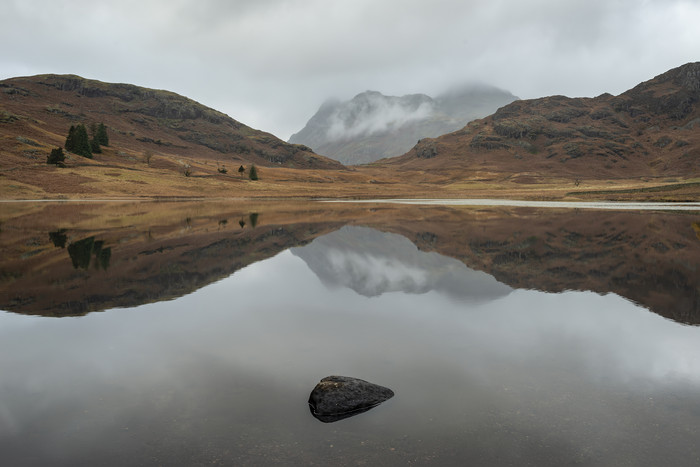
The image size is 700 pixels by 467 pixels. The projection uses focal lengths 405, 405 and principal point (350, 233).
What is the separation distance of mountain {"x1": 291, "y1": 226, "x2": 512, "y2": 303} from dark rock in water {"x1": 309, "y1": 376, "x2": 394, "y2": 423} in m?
9.87

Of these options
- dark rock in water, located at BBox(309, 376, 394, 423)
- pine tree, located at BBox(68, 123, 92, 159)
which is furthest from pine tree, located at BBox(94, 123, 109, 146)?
dark rock in water, located at BBox(309, 376, 394, 423)

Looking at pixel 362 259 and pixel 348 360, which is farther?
pixel 362 259

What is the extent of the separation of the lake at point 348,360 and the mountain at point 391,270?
0.23m

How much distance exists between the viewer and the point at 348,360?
1114 centimetres

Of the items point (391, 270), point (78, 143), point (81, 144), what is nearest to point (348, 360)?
point (391, 270)

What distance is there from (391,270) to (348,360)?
44.6 ft

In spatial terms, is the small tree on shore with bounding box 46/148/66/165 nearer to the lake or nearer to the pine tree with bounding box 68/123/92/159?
the pine tree with bounding box 68/123/92/159

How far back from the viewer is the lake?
7293 mm

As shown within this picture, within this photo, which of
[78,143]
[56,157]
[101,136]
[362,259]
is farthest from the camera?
[101,136]

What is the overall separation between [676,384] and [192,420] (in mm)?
11097

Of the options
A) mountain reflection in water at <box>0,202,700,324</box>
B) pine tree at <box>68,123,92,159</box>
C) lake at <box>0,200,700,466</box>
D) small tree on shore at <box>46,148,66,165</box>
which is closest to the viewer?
lake at <box>0,200,700,466</box>

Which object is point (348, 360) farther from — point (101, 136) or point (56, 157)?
point (101, 136)

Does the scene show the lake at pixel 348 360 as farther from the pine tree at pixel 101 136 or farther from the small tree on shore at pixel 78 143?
the pine tree at pixel 101 136

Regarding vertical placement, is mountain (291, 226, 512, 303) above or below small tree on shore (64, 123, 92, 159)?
below
